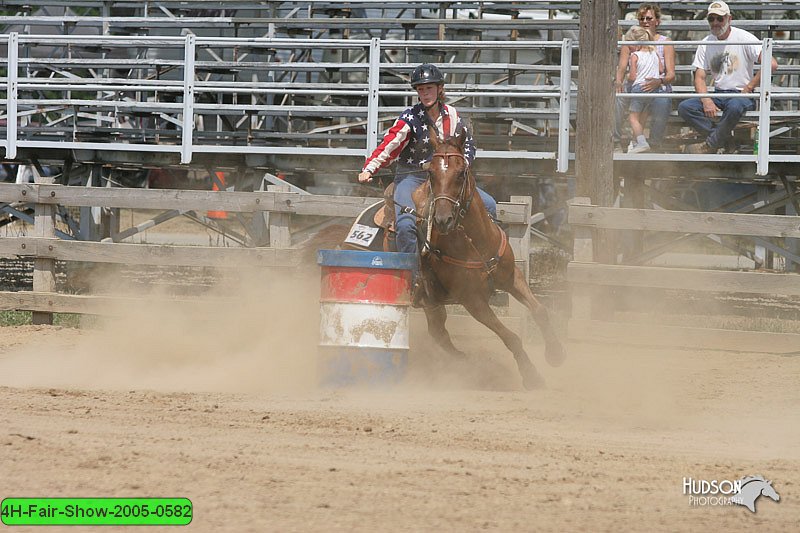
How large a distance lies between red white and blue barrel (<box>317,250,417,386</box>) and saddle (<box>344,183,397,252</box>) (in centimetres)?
56

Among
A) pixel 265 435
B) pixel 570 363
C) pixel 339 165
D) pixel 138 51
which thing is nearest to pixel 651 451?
pixel 265 435

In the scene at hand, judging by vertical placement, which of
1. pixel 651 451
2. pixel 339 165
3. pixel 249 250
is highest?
pixel 339 165

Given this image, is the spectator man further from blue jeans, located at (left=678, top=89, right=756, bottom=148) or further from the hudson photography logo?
the hudson photography logo

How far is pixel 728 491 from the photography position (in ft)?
17.7

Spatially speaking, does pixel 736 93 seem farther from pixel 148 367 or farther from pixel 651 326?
pixel 148 367

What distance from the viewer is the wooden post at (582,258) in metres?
10.6

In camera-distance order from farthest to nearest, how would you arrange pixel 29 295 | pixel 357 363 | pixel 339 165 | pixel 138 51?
1. pixel 138 51
2. pixel 339 165
3. pixel 29 295
4. pixel 357 363

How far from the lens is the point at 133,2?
1991 cm

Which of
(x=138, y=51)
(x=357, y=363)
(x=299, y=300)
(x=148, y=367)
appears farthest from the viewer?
(x=138, y=51)

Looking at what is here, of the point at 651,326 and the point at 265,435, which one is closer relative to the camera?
the point at 265,435

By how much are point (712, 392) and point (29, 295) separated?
7041 millimetres

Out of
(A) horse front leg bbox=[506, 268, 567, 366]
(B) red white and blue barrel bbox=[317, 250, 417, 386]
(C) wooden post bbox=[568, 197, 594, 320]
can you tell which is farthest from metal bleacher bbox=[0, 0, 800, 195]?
(B) red white and blue barrel bbox=[317, 250, 417, 386]

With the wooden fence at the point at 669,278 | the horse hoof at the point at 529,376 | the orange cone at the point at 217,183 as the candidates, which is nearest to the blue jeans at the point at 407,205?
the horse hoof at the point at 529,376

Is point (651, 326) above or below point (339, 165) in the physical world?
below
